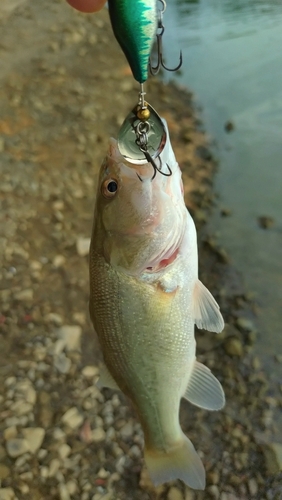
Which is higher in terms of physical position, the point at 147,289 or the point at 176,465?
the point at 147,289

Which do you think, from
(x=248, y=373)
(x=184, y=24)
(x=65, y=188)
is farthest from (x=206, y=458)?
(x=184, y=24)

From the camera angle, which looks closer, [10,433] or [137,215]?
[137,215]

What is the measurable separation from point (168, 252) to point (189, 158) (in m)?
5.97

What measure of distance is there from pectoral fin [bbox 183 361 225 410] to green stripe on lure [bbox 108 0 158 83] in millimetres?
1350

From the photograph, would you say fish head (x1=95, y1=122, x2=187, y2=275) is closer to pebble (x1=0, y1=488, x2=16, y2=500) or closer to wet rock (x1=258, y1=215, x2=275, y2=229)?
pebble (x1=0, y1=488, x2=16, y2=500)

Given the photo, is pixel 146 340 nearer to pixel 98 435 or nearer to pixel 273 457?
pixel 98 435

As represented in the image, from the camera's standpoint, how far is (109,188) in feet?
6.50

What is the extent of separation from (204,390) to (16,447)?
1814 millimetres

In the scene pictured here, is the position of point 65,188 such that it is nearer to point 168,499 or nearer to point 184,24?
point 168,499

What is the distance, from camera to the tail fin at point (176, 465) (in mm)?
2307

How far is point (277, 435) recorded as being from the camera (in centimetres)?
432

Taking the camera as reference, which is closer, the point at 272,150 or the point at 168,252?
the point at 168,252

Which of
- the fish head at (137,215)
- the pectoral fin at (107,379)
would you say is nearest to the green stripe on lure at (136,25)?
the fish head at (137,215)

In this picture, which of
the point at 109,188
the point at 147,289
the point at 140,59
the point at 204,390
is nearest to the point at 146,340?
the point at 147,289
